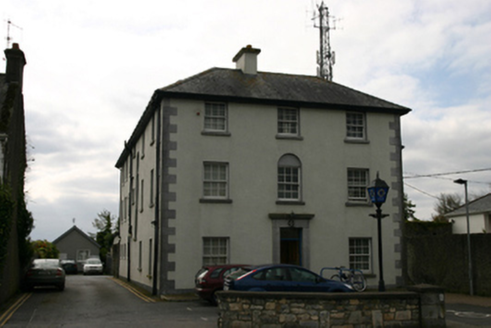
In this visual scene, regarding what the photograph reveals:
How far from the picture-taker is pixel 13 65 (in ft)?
74.6

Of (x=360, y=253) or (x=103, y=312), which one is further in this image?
(x=360, y=253)

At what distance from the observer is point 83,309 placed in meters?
18.5

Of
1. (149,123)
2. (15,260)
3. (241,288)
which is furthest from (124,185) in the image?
(241,288)

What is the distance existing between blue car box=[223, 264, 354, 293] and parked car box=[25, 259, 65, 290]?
1119 cm

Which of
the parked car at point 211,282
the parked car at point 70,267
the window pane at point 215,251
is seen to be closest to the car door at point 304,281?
the parked car at point 211,282

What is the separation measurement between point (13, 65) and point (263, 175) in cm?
1145

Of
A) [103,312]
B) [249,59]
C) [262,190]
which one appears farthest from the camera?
[249,59]

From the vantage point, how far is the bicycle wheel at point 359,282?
22.5 meters

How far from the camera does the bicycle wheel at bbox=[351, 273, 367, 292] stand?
22.5m

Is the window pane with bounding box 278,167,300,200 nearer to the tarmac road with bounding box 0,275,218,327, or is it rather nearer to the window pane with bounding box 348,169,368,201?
the window pane with bounding box 348,169,368,201

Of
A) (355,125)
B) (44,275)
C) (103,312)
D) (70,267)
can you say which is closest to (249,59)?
(355,125)

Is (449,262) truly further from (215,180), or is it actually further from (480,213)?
(480,213)

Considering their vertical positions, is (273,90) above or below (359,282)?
above

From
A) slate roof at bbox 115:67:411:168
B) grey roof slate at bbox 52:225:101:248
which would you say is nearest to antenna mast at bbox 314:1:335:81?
slate roof at bbox 115:67:411:168
